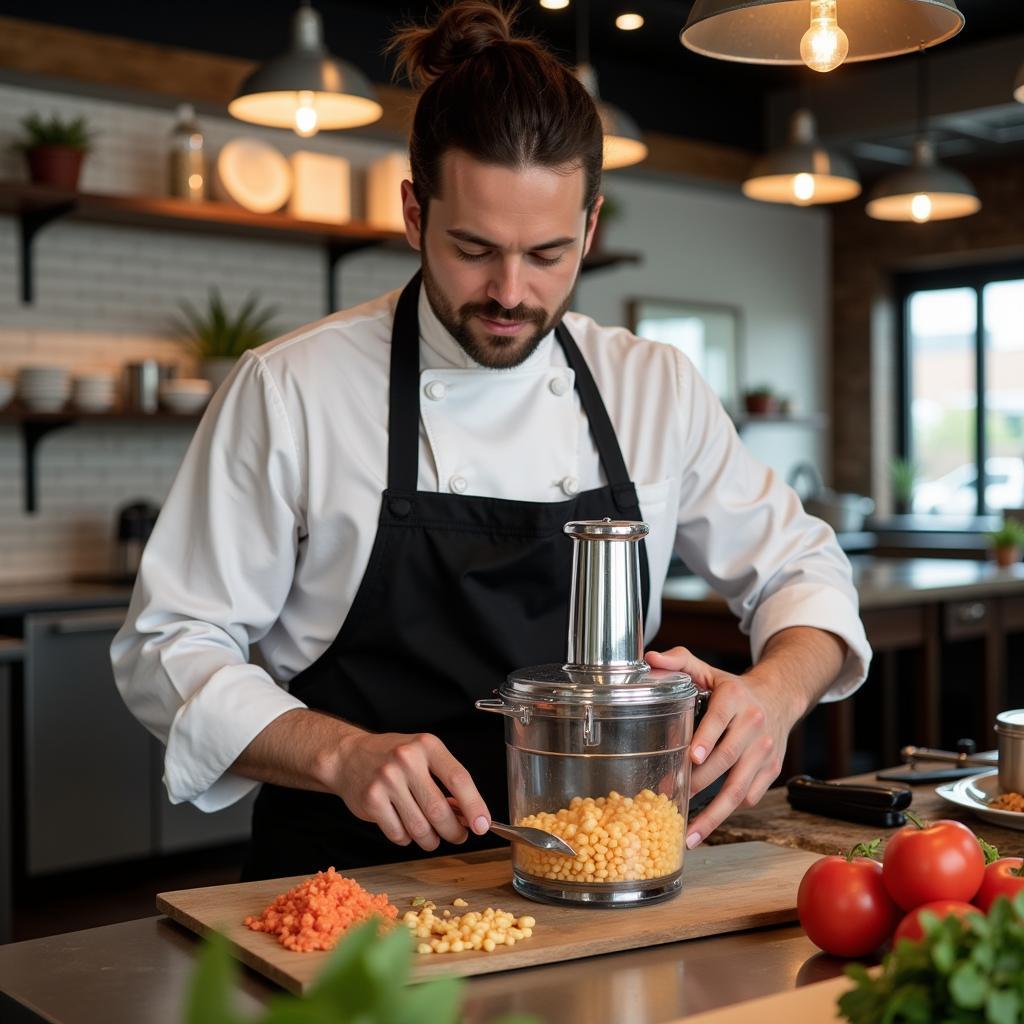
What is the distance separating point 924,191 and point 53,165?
3.16 metres

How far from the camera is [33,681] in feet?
14.4

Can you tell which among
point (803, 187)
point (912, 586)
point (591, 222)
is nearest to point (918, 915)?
point (591, 222)

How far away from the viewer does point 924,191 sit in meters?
5.24

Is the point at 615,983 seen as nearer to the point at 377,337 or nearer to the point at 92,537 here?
the point at 377,337

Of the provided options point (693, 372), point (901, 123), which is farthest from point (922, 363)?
point (693, 372)

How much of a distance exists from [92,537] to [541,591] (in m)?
3.86

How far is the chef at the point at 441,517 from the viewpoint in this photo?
63.0 inches

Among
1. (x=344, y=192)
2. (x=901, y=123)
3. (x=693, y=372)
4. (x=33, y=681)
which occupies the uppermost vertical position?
(x=901, y=123)

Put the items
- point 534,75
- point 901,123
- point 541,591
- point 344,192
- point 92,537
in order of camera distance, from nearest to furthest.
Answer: point 534,75 < point 541,591 < point 92,537 < point 344,192 < point 901,123

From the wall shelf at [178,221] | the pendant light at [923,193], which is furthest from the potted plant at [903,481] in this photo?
the wall shelf at [178,221]

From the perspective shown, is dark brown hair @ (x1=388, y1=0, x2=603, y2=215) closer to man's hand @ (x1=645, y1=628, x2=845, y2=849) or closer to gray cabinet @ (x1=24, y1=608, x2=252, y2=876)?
man's hand @ (x1=645, y1=628, x2=845, y2=849)

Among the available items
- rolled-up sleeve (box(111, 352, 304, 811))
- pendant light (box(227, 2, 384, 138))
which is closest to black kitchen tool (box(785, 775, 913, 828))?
rolled-up sleeve (box(111, 352, 304, 811))

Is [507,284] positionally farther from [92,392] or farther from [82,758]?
[92,392]

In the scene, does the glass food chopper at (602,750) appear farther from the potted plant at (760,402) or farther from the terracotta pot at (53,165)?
the potted plant at (760,402)
